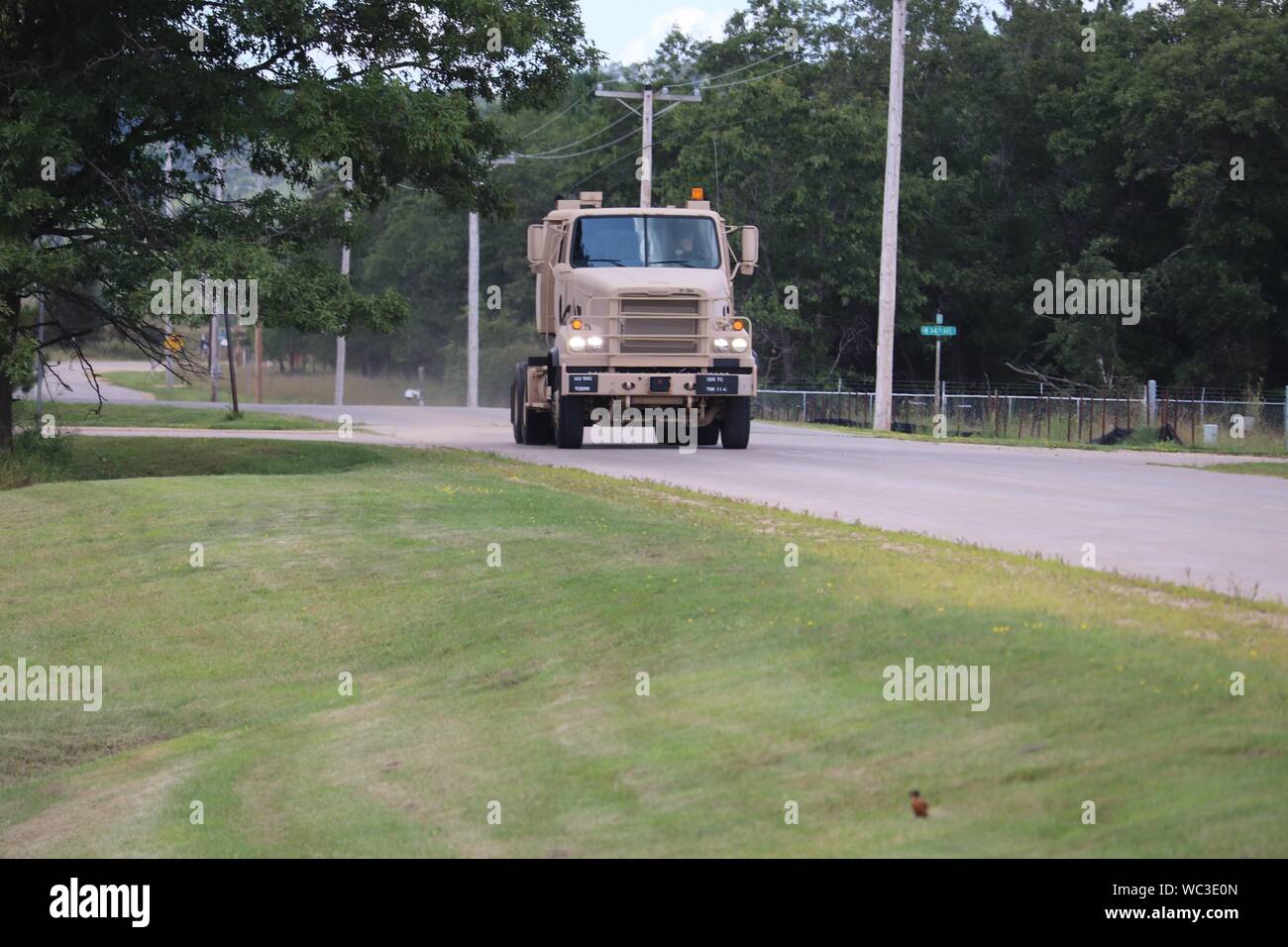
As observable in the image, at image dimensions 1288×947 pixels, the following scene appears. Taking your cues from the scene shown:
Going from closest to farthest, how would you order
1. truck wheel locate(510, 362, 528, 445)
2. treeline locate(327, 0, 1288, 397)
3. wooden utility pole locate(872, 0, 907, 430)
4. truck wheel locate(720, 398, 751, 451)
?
truck wheel locate(720, 398, 751, 451)
truck wheel locate(510, 362, 528, 445)
wooden utility pole locate(872, 0, 907, 430)
treeline locate(327, 0, 1288, 397)

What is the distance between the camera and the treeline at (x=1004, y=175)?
56844 millimetres

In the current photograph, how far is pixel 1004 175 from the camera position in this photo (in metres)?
69.6

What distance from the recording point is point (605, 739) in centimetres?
927

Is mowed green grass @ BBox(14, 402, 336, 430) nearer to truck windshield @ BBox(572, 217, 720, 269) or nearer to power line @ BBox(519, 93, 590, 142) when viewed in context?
truck windshield @ BBox(572, 217, 720, 269)

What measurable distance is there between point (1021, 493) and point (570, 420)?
10168mm

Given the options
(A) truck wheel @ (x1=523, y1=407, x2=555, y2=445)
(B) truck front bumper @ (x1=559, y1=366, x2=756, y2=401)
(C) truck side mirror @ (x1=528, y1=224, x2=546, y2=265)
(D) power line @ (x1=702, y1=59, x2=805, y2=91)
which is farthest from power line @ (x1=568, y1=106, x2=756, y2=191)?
(B) truck front bumper @ (x1=559, y1=366, x2=756, y2=401)

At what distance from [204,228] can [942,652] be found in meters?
19.4

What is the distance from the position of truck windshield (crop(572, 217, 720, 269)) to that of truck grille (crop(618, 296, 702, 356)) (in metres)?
0.88

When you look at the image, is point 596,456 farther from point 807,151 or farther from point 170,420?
point 807,151

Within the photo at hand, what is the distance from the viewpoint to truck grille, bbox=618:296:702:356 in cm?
2675

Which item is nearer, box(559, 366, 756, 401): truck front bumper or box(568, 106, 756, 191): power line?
box(559, 366, 756, 401): truck front bumper

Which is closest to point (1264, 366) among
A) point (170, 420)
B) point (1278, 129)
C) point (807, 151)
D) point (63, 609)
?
point (1278, 129)

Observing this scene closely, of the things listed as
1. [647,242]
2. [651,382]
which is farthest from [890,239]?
[651,382]

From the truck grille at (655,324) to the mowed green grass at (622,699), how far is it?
9.66 meters
